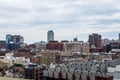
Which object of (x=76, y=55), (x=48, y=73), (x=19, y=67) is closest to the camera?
(x=48, y=73)

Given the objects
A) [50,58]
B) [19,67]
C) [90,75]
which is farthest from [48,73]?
[50,58]

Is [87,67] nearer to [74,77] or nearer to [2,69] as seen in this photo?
[74,77]

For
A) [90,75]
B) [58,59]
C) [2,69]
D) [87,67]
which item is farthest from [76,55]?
[90,75]

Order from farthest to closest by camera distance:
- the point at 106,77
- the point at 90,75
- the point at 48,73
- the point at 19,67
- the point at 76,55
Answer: the point at 76,55 → the point at 19,67 → the point at 48,73 → the point at 90,75 → the point at 106,77

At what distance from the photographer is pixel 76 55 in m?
192

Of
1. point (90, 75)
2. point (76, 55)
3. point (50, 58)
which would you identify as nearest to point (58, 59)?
point (50, 58)

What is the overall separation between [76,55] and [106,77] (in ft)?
444

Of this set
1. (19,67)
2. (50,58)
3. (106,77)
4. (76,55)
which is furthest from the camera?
(76,55)

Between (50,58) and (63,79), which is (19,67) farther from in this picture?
(63,79)

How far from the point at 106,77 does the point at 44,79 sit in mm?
21228

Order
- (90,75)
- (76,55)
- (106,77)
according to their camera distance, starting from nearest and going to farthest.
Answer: (106,77)
(90,75)
(76,55)

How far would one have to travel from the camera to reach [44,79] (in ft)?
244

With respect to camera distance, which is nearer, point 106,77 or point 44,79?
point 106,77

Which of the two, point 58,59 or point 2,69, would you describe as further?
point 58,59
